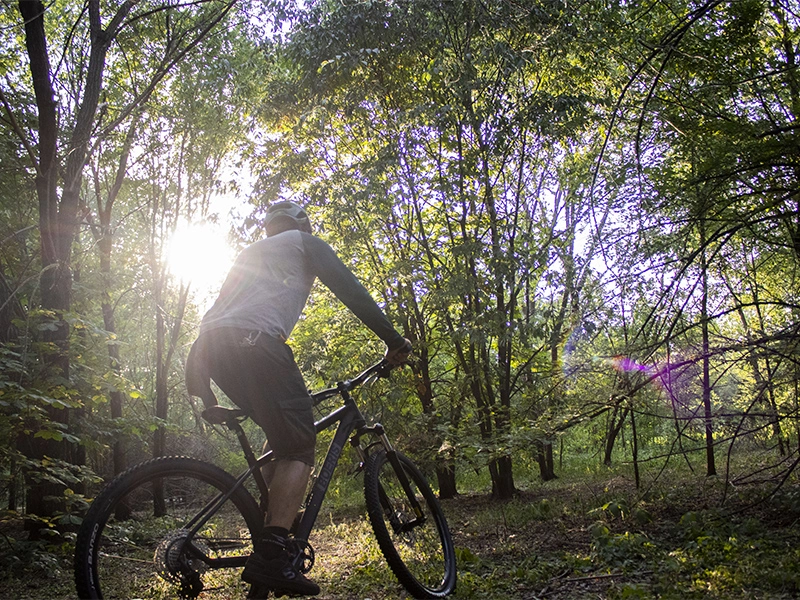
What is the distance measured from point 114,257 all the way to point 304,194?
8795mm

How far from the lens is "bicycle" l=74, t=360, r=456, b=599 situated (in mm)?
2252

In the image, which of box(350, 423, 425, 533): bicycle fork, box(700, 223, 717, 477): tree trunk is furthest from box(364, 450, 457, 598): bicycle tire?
box(700, 223, 717, 477): tree trunk

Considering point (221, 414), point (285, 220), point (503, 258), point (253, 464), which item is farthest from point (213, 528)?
point (503, 258)

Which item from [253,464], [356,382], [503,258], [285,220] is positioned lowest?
[253,464]

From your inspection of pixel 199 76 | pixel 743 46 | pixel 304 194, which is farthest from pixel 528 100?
pixel 199 76

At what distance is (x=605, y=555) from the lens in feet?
11.2

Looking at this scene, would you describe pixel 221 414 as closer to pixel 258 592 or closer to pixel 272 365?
pixel 272 365

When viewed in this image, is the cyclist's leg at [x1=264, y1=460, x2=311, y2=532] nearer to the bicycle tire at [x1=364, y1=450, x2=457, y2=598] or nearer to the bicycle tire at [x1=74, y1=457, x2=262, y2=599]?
the bicycle tire at [x1=74, y1=457, x2=262, y2=599]

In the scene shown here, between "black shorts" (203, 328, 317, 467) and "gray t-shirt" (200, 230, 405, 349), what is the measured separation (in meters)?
0.08

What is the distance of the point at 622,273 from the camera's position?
4109 mm

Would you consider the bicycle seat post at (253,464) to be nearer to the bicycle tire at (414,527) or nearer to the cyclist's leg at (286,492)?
the cyclist's leg at (286,492)

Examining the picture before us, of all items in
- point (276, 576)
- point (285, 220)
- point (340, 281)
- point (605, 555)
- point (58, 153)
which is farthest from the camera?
point (58, 153)

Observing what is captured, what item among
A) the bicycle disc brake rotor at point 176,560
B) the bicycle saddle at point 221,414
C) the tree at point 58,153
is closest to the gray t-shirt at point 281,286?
the bicycle saddle at point 221,414

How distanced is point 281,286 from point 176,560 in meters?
1.29
